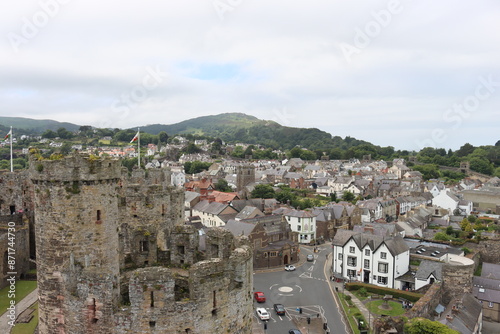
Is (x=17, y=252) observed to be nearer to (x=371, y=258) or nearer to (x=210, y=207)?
(x=371, y=258)

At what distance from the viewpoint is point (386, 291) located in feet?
144

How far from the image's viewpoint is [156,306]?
36.0 feet

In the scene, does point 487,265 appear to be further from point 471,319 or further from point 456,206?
point 456,206

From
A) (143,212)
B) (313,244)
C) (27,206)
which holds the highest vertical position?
(143,212)

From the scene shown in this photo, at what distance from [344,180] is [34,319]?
100.0 meters

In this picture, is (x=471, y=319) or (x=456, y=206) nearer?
(x=471, y=319)

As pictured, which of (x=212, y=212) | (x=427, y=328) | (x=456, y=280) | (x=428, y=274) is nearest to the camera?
(x=427, y=328)

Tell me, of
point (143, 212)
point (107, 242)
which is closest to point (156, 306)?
point (107, 242)

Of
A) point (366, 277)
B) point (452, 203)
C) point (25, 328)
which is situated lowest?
point (366, 277)

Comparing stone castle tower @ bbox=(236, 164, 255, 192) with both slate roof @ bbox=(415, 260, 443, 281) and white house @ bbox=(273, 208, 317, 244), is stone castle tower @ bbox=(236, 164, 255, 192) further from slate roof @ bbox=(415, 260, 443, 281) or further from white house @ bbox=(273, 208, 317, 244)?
slate roof @ bbox=(415, 260, 443, 281)

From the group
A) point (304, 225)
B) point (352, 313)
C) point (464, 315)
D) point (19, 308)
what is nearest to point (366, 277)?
point (352, 313)

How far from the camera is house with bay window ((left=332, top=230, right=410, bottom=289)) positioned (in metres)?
45.9

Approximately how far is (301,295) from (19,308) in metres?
27.7

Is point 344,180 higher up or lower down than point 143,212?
lower down
